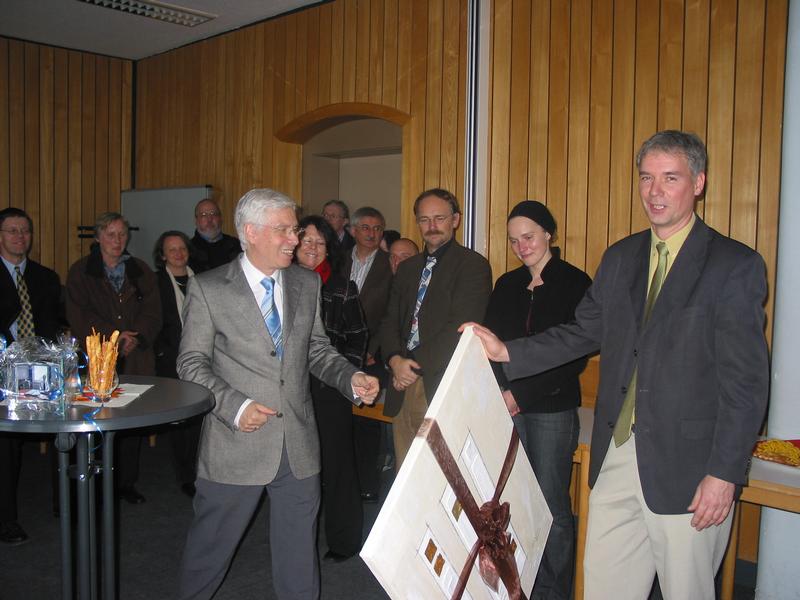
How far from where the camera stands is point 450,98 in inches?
199

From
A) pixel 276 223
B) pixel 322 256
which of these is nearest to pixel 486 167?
pixel 322 256

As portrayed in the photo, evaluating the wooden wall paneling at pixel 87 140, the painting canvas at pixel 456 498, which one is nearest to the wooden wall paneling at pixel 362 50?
the wooden wall paneling at pixel 87 140

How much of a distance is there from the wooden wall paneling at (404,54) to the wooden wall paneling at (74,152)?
13.0 ft

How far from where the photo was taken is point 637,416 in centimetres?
200

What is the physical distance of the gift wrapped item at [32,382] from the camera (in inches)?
86.4

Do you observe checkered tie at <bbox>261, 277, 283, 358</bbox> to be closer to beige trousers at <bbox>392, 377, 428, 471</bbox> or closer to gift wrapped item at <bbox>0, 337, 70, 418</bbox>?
gift wrapped item at <bbox>0, 337, 70, 418</bbox>

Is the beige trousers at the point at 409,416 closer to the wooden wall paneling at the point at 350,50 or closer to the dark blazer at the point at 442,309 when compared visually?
the dark blazer at the point at 442,309

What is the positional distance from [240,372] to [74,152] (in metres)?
6.05

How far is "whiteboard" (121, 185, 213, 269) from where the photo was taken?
23.3 feet

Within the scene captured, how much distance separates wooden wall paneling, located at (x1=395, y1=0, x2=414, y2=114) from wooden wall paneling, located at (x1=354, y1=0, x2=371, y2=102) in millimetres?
328

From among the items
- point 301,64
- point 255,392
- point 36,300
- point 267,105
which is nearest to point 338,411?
point 255,392

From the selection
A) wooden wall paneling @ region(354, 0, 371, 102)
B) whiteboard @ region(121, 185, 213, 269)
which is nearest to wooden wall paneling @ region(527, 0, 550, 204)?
wooden wall paneling @ region(354, 0, 371, 102)

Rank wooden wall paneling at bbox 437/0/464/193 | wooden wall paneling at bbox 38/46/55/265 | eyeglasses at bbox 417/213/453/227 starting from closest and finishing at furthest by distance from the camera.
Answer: eyeglasses at bbox 417/213/453/227 < wooden wall paneling at bbox 437/0/464/193 < wooden wall paneling at bbox 38/46/55/265

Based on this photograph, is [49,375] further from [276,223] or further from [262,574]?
[262,574]
